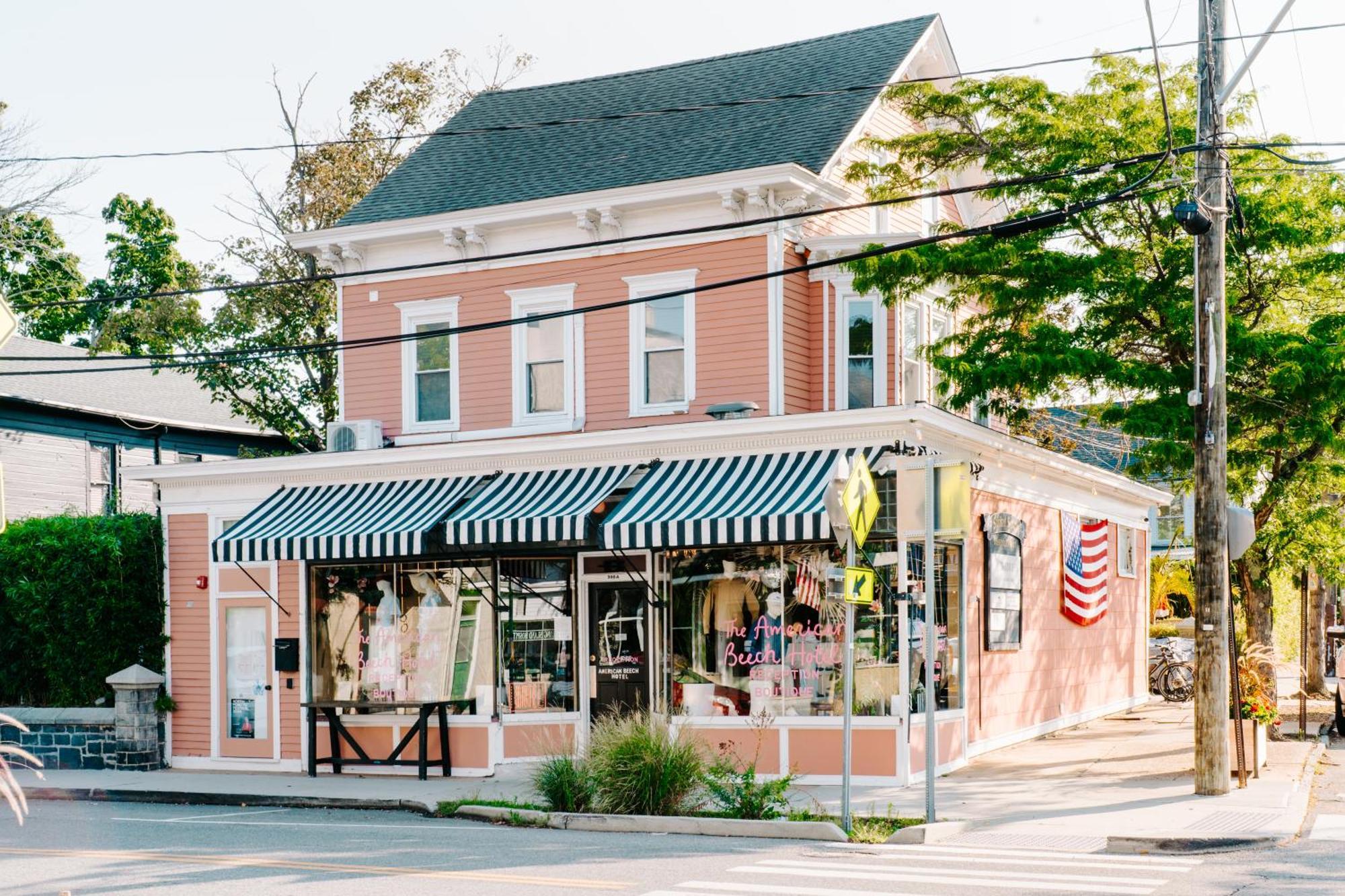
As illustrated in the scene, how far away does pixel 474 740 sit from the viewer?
62.1 ft

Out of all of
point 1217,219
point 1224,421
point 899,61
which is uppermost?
point 899,61

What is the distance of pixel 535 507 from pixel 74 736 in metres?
8.06

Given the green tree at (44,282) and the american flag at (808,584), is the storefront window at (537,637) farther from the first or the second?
the green tree at (44,282)

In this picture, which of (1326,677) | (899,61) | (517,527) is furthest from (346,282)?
(1326,677)

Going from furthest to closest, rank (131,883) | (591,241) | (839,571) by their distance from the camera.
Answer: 1. (591,241)
2. (839,571)
3. (131,883)

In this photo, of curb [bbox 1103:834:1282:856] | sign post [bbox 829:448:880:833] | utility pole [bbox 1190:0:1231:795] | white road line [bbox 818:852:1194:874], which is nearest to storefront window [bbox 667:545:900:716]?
utility pole [bbox 1190:0:1231:795]

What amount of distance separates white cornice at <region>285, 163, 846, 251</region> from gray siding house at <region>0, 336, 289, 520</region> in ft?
29.4

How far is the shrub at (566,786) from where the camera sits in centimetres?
1438

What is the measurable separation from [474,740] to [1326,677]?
2061cm

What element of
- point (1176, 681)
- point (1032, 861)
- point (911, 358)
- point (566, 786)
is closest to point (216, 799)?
point (566, 786)

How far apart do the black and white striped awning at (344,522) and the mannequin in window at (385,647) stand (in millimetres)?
903

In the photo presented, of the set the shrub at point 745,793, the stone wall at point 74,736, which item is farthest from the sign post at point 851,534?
the stone wall at point 74,736

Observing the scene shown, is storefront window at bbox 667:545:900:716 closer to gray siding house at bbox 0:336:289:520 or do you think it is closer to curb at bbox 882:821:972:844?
curb at bbox 882:821:972:844

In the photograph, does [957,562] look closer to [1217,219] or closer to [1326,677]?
[1217,219]
